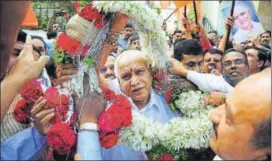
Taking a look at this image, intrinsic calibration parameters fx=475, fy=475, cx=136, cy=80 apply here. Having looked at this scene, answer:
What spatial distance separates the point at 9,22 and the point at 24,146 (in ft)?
1.61

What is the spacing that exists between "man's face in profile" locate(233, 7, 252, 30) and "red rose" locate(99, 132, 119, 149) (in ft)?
14.2

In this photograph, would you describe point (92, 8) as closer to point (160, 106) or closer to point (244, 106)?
point (160, 106)

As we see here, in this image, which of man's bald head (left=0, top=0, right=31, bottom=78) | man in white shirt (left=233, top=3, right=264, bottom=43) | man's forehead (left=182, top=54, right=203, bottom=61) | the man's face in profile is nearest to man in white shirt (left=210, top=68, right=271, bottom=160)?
man's bald head (left=0, top=0, right=31, bottom=78)

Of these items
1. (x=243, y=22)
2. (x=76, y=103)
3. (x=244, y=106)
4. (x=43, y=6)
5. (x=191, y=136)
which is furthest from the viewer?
(x=243, y=22)

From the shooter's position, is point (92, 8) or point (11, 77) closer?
point (11, 77)

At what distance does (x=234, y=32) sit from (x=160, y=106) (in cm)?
398

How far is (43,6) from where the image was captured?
2.42m

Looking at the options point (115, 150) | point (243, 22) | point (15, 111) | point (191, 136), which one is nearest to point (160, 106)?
point (191, 136)

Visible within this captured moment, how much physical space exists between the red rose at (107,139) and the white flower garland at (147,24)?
0.43m

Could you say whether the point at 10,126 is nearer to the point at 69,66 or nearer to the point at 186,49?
the point at 69,66

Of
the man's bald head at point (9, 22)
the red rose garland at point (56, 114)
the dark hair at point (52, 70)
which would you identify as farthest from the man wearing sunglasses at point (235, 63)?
the man's bald head at point (9, 22)

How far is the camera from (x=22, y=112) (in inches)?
66.3

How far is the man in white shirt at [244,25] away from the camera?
5.69 m

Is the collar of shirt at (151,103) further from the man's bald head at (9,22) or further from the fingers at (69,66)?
the man's bald head at (9,22)
